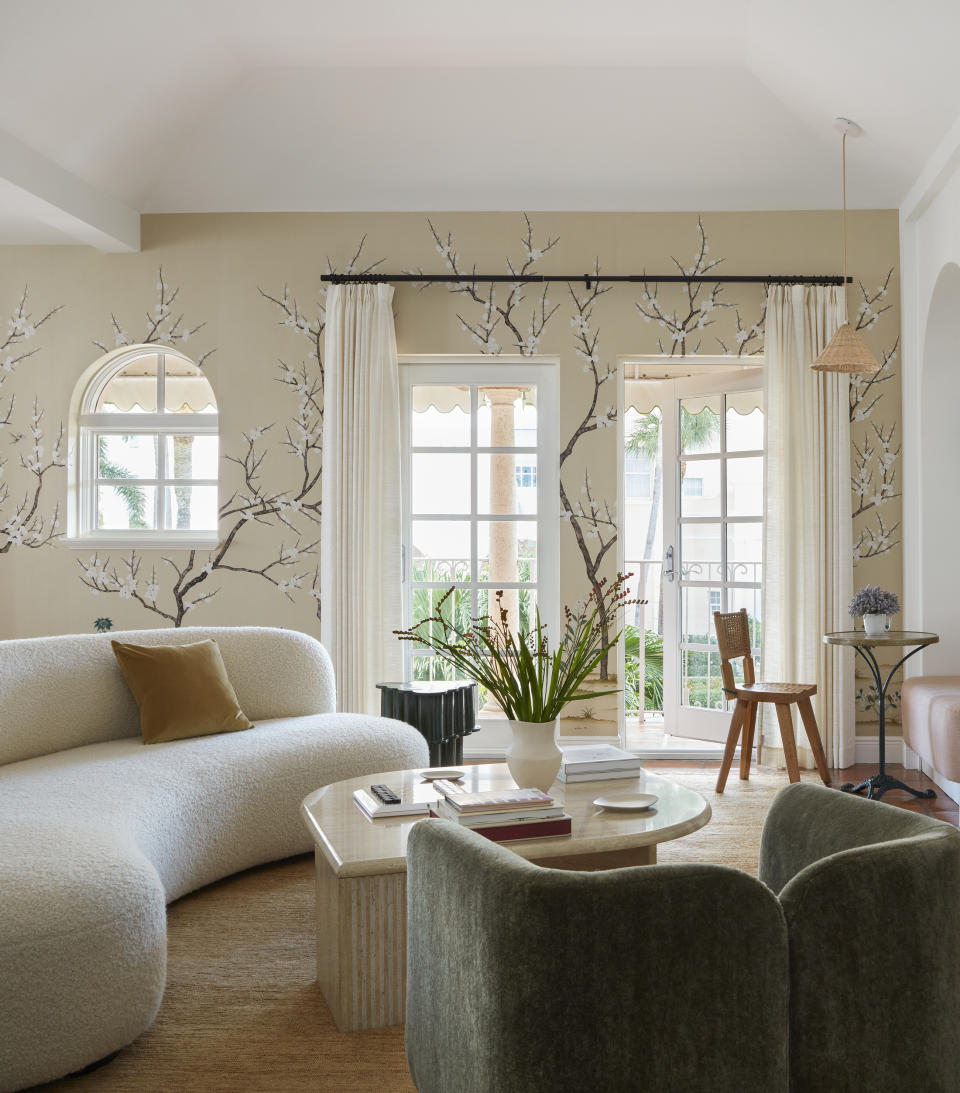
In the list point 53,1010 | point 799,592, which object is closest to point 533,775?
point 53,1010

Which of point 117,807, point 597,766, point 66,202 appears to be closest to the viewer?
point 117,807

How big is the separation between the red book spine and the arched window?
344 centimetres

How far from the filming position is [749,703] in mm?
4410

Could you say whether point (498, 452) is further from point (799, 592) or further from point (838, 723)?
point (838, 723)

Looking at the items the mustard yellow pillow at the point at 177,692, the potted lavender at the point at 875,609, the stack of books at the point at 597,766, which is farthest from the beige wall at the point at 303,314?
the stack of books at the point at 597,766

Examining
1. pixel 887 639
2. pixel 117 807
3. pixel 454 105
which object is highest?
pixel 454 105

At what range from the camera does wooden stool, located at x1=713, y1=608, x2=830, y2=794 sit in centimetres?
420

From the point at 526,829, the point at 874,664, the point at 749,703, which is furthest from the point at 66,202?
the point at 874,664

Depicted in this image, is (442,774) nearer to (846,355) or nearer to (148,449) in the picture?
(846,355)

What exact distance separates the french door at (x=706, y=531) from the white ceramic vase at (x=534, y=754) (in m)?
2.82

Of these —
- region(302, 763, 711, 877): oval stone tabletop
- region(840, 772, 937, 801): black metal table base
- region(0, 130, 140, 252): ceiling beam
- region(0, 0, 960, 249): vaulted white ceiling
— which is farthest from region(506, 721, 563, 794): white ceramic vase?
region(0, 130, 140, 252): ceiling beam

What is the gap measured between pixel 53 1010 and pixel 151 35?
368cm

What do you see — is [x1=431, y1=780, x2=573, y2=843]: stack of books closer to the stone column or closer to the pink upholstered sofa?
the pink upholstered sofa

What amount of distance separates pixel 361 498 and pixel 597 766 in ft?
8.05
